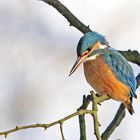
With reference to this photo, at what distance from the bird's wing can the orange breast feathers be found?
0.5 inches

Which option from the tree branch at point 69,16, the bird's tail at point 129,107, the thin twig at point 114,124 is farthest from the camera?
the tree branch at point 69,16

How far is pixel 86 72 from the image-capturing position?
1797 millimetres

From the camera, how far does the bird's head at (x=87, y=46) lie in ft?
5.33

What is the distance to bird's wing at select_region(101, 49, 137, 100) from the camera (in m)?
1.74

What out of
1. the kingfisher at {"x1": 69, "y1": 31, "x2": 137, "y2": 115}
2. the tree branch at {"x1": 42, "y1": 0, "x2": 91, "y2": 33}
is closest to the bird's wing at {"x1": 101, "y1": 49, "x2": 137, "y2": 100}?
the kingfisher at {"x1": 69, "y1": 31, "x2": 137, "y2": 115}

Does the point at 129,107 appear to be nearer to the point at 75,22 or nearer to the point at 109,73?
the point at 109,73

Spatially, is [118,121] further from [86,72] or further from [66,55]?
[66,55]

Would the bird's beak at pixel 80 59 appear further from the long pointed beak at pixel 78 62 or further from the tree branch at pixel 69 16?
the tree branch at pixel 69 16

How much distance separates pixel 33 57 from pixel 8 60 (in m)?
0.32

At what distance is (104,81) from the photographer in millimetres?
1773

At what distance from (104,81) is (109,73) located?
0.10 feet

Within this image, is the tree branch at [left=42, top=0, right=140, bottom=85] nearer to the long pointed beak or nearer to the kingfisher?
the kingfisher

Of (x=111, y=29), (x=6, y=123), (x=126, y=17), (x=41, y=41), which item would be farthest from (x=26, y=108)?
(x=126, y=17)

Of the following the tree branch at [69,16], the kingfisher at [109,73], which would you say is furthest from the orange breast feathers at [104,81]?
the tree branch at [69,16]
